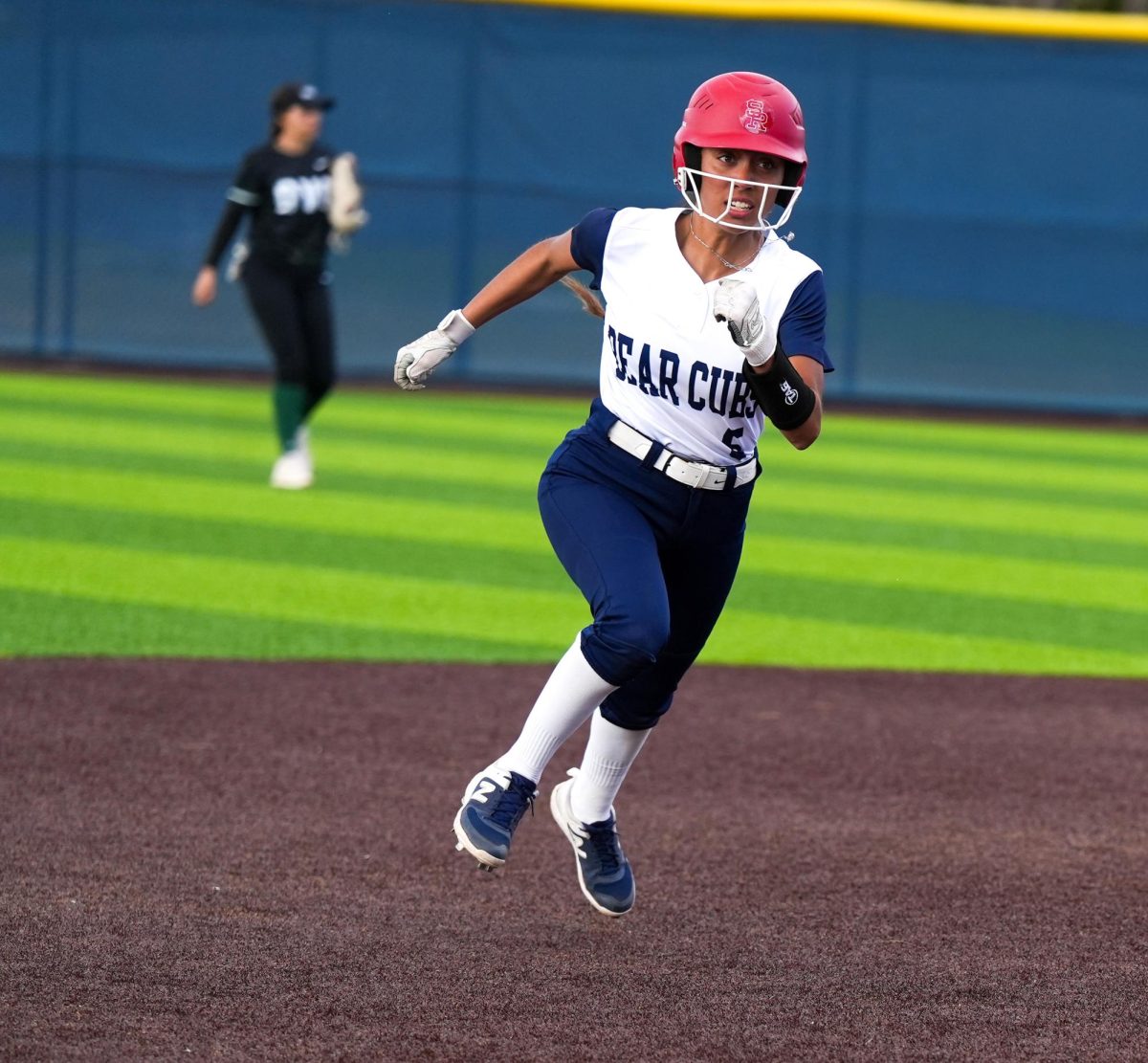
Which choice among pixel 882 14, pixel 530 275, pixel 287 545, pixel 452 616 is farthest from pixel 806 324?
pixel 882 14

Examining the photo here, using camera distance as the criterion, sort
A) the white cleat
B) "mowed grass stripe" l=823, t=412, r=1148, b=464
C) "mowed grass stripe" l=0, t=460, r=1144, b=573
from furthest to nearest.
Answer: "mowed grass stripe" l=823, t=412, r=1148, b=464 < the white cleat < "mowed grass stripe" l=0, t=460, r=1144, b=573

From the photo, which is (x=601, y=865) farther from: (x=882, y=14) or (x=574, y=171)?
(x=882, y=14)

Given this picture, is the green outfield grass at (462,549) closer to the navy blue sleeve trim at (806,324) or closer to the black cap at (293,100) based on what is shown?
the black cap at (293,100)

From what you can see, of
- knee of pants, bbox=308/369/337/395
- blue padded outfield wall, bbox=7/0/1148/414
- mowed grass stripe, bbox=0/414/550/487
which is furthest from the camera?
blue padded outfield wall, bbox=7/0/1148/414

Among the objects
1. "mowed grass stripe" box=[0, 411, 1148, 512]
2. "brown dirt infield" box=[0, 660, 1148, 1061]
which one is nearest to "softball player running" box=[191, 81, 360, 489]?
"mowed grass stripe" box=[0, 411, 1148, 512]

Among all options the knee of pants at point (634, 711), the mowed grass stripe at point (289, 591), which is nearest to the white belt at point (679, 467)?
the knee of pants at point (634, 711)

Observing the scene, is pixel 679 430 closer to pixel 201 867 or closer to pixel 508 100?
pixel 201 867

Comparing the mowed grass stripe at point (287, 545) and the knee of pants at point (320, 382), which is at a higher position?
the knee of pants at point (320, 382)

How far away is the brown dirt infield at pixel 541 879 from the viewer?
374cm

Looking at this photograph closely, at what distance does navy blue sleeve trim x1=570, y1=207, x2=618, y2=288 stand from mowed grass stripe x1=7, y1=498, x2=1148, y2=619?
474 cm

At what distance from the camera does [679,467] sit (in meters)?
4.39

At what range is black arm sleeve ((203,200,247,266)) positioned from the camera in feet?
37.0

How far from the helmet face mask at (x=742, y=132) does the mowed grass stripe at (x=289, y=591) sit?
4.06m

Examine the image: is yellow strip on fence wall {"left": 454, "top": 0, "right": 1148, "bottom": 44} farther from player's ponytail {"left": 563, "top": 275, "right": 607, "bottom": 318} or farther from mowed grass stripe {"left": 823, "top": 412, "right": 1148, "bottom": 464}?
player's ponytail {"left": 563, "top": 275, "right": 607, "bottom": 318}
